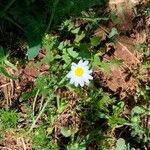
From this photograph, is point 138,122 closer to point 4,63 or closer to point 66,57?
point 66,57

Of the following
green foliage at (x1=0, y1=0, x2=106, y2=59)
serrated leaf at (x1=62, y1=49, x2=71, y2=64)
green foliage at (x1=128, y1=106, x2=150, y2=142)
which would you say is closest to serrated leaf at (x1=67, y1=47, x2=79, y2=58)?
serrated leaf at (x1=62, y1=49, x2=71, y2=64)

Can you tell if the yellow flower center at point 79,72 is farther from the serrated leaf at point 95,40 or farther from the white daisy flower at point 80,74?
the serrated leaf at point 95,40

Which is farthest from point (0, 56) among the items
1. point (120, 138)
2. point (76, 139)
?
point (120, 138)

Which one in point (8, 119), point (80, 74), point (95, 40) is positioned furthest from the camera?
point (95, 40)

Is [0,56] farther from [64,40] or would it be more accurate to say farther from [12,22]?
[64,40]

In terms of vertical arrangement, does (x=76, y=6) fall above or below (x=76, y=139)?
above

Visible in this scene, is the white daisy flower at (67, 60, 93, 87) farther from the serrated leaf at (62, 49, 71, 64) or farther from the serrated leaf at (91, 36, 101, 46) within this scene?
the serrated leaf at (91, 36, 101, 46)

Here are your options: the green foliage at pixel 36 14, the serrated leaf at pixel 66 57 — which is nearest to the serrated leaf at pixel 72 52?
the serrated leaf at pixel 66 57

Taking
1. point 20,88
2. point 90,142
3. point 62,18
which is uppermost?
point 62,18

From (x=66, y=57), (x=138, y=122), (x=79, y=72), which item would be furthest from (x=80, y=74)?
(x=138, y=122)
